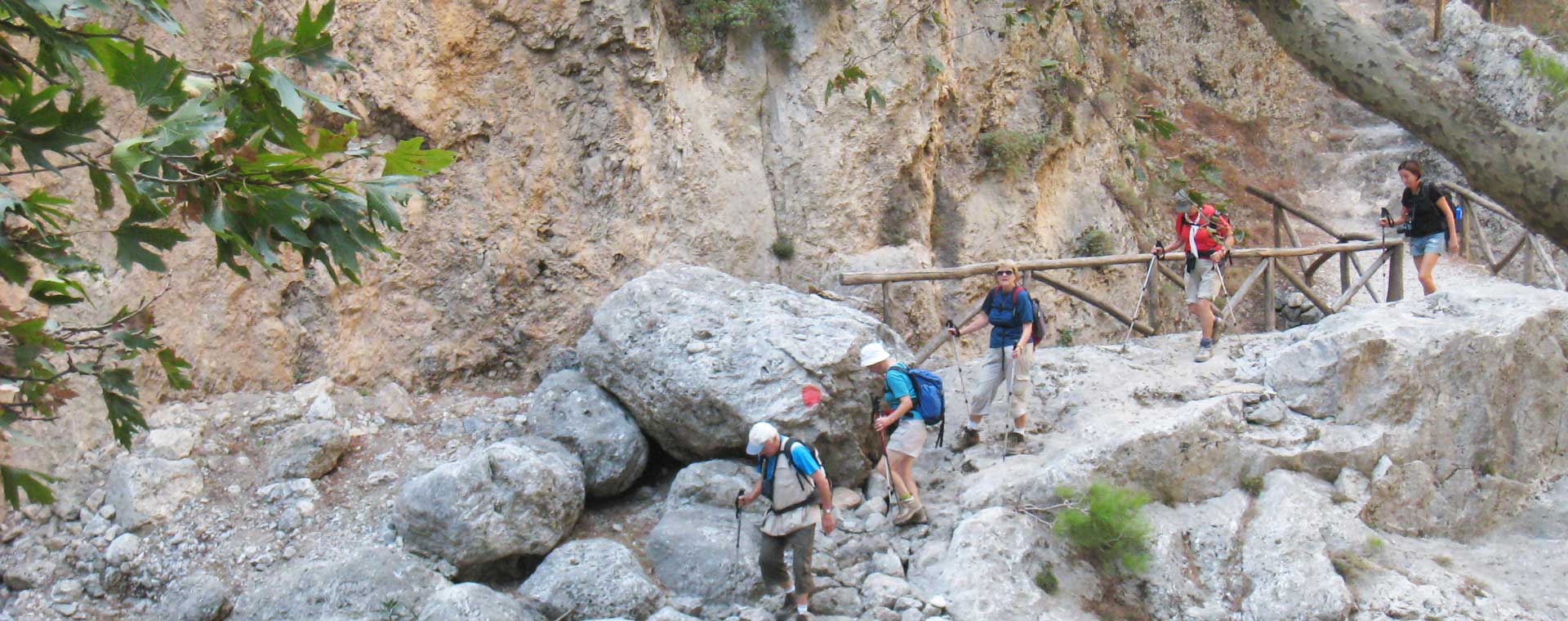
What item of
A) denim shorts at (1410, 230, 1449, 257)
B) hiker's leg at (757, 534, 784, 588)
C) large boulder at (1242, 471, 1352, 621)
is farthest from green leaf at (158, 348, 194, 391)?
denim shorts at (1410, 230, 1449, 257)

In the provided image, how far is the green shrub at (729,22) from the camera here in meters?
10.7

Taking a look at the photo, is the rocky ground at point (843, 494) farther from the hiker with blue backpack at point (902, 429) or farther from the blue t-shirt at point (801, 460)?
the blue t-shirt at point (801, 460)

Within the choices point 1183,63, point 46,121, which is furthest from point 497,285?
point 1183,63

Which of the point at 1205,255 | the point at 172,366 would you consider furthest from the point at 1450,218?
the point at 172,366

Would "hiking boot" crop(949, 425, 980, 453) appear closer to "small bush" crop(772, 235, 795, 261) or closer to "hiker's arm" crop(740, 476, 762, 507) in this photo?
"hiker's arm" crop(740, 476, 762, 507)

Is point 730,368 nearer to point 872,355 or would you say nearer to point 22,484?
point 872,355

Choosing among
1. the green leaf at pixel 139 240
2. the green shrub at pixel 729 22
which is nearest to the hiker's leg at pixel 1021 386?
the green shrub at pixel 729 22

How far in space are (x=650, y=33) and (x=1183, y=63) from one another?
1307 centimetres

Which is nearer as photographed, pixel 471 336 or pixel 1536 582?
pixel 1536 582

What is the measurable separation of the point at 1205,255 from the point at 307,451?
24.0 ft

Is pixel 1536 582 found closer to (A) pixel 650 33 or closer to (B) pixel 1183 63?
(A) pixel 650 33

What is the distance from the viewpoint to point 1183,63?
66.2 ft

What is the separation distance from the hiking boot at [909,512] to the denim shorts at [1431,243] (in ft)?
16.5

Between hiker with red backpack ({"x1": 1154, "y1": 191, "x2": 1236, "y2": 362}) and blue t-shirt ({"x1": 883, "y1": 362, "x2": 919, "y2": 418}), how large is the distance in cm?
357
